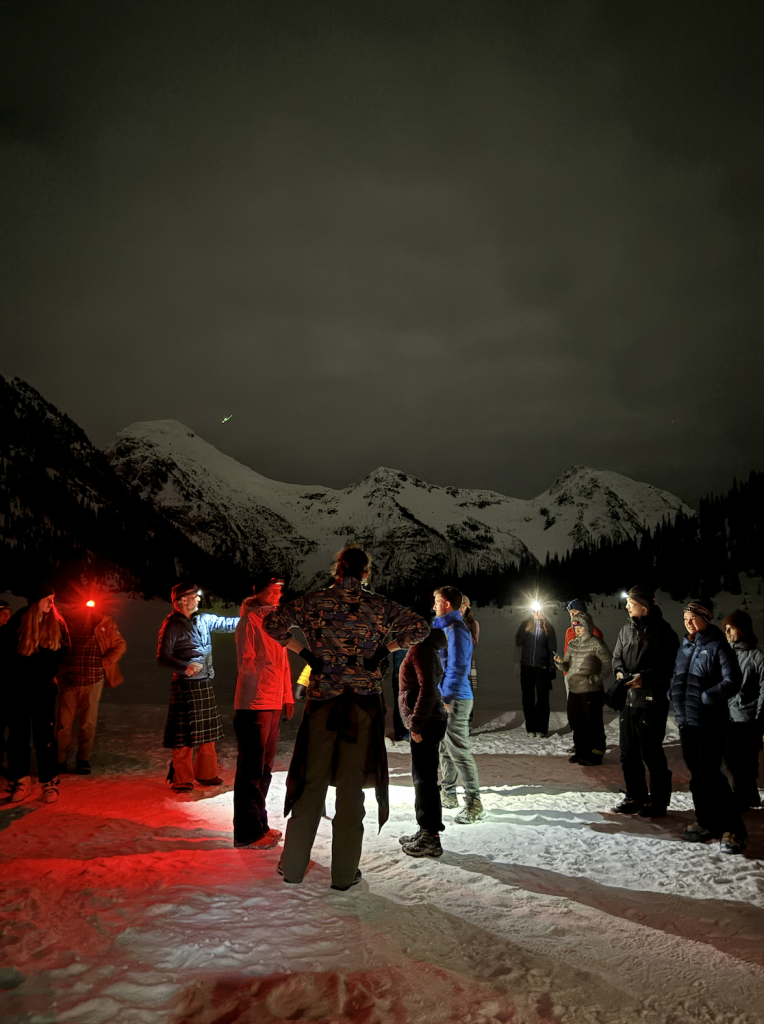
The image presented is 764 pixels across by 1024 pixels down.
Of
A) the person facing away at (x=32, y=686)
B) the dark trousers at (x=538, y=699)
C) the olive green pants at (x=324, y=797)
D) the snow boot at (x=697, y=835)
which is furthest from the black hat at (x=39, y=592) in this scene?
the dark trousers at (x=538, y=699)

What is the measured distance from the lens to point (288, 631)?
4164 millimetres

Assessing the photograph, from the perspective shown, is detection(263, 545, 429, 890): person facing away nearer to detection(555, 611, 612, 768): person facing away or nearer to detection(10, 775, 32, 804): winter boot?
detection(10, 775, 32, 804): winter boot

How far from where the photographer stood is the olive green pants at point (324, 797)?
396 centimetres

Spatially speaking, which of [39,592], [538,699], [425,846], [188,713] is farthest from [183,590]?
[538,699]

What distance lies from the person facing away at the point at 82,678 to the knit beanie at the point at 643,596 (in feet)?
18.6

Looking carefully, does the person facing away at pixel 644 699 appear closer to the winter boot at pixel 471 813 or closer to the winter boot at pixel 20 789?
the winter boot at pixel 471 813

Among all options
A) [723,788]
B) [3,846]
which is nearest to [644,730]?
[723,788]

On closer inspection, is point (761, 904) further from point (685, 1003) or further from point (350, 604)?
point (350, 604)

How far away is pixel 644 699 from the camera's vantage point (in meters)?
5.70

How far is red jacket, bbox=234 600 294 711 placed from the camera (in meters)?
4.93

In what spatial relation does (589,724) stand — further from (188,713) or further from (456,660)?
(188,713)

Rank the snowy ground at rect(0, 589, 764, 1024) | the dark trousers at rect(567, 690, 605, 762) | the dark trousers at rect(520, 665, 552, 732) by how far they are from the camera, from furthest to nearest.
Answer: the dark trousers at rect(520, 665, 552, 732) < the dark trousers at rect(567, 690, 605, 762) < the snowy ground at rect(0, 589, 764, 1024)

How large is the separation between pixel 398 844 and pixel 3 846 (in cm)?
295

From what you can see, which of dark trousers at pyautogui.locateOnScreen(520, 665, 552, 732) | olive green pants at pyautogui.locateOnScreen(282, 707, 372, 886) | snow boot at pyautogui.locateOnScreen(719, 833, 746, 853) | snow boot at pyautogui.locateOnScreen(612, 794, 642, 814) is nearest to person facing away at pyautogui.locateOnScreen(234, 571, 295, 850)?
olive green pants at pyautogui.locateOnScreen(282, 707, 372, 886)
